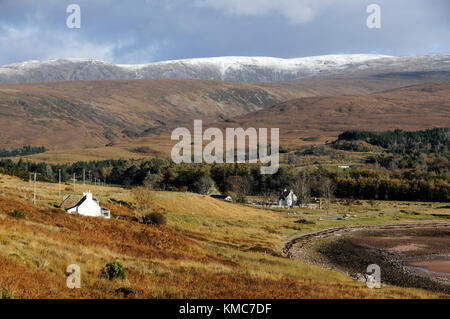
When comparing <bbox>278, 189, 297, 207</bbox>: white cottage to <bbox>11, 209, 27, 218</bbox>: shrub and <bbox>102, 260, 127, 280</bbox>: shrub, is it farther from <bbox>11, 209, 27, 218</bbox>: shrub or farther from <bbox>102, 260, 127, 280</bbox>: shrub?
<bbox>102, 260, 127, 280</bbox>: shrub

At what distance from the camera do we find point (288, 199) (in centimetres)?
11200

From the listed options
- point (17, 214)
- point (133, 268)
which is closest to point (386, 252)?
point (133, 268)

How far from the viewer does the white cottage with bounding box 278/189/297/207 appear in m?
112

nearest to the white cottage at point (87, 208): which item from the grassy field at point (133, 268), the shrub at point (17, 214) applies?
the grassy field at point (133, 268)

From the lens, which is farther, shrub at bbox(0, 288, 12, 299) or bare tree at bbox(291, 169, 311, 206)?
bare tree at bbox(291, 169, 311, 206)

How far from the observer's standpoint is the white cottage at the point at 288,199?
111562mm

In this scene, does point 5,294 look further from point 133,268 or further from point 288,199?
point 288,199

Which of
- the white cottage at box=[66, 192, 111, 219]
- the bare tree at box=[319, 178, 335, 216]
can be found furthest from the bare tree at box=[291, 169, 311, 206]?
the white cottage at box=[66, 192, 111, 219]

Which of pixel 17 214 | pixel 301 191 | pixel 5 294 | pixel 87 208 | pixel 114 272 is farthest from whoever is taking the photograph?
pixel 301 191

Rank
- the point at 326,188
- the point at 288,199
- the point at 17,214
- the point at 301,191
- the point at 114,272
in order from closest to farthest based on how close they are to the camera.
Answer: the point at 114,272, the point at 17,214, the point at 288,199, the point at 301,191, the point at 326,188
